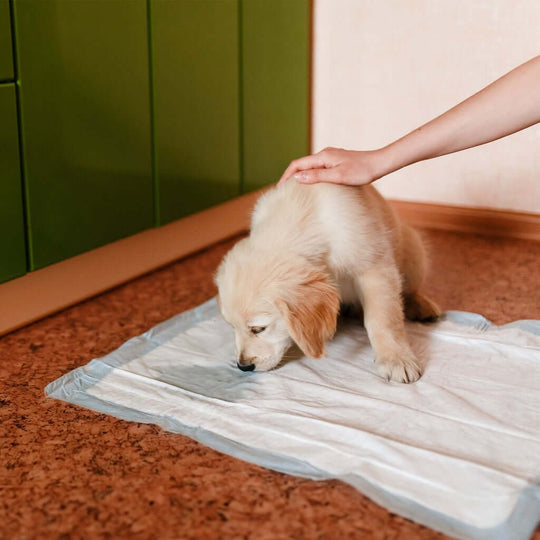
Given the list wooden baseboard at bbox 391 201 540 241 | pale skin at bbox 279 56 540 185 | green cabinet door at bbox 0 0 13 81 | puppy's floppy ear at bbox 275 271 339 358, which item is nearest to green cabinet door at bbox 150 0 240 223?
green cabinet door at bbox 0 0 13 81

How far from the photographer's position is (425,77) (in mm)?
3227

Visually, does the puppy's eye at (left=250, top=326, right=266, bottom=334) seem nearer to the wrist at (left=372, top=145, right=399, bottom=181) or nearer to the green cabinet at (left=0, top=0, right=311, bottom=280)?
the wrist at (left=372, top=145, right=399, bottom=181)

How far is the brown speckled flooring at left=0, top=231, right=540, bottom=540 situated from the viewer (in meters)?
1.34

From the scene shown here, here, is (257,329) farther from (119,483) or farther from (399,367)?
(119,483)

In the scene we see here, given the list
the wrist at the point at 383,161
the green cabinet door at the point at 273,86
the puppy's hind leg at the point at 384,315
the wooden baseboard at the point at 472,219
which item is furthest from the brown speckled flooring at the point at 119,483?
the wooden baseboard at the point at 472,219

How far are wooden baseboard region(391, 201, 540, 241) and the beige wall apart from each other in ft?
0.11

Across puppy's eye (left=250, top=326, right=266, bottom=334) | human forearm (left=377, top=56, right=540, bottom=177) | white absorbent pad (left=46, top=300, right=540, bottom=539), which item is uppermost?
human forearm (left=377, top=56, right=540, bottom=177)

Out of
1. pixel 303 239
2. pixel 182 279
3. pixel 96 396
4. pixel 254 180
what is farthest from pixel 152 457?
pixel 254 180

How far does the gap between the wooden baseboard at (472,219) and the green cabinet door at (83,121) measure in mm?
1359

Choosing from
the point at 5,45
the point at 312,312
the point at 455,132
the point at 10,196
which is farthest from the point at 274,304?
the point at 5,45

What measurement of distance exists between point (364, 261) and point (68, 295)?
104 centimetres

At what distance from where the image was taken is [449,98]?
3191 mm

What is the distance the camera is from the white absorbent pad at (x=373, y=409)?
4.61 ft

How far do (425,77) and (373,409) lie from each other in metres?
1.94
